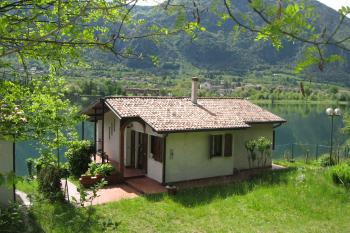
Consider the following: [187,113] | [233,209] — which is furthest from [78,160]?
[233,209]

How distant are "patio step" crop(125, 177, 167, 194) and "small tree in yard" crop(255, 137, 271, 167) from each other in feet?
15.5

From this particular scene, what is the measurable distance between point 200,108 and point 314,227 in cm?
769

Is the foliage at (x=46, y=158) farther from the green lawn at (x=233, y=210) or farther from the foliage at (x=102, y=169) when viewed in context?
the foliage at (x=102, y=169)

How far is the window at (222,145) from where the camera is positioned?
49.5ft

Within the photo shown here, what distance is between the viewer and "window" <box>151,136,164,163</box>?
1391 centimetres

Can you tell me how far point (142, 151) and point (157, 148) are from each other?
147 centimetres

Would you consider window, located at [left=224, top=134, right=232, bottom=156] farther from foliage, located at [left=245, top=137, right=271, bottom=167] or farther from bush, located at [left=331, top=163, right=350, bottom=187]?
bush, located at [left=331, top=163, right=350, bottom=187]

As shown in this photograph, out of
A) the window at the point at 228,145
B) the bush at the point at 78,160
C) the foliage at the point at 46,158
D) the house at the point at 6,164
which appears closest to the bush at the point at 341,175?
the window at the point at 228,145

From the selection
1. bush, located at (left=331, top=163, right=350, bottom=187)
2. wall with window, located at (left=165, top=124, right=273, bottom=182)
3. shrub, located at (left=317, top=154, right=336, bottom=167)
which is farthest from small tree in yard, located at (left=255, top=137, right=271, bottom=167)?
shrub, located at (left=317, top=154, right=336, bottom=167)

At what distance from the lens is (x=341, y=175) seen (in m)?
13.5

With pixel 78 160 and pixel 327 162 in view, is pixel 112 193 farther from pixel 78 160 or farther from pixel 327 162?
pixel 327 162

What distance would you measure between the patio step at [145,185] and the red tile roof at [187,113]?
6.49ft

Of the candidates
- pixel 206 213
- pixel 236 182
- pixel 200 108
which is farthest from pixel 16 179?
pixel 200 108

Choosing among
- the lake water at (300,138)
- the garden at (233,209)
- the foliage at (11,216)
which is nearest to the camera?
the foliage at (11,216)
